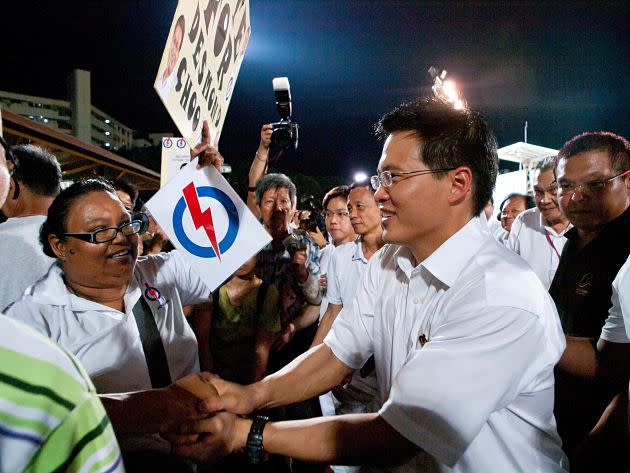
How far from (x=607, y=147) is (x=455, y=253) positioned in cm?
201

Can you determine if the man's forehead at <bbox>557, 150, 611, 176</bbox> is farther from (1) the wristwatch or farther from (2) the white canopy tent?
(2) the white canopy tent

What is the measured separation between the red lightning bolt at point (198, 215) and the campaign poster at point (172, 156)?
198cm

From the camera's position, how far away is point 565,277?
2.97 metres

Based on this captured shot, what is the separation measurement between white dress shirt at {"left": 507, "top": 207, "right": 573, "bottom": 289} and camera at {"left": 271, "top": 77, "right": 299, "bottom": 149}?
8.58 ft

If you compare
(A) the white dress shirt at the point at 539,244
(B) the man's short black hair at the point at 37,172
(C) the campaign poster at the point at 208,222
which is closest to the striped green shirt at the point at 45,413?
(C) the campaign poster at the point at 208,222

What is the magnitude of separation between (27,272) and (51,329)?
3.17 feet

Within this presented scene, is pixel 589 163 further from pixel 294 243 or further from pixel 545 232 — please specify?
pixel 294 243

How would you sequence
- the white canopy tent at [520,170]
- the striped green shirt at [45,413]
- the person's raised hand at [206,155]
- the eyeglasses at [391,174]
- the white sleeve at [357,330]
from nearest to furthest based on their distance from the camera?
the striped green shirt at [45,413] → the eyeglasses at [391,174] → the white sleeve at [357,330] → the person's raised hand at [206,155] → the white canopy tent at [520,170]

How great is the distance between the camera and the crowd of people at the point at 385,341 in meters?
1.29

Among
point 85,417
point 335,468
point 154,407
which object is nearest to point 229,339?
point 335,468

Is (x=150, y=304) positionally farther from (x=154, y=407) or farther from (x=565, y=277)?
(x=565, y=277)

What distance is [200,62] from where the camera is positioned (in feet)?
8.46

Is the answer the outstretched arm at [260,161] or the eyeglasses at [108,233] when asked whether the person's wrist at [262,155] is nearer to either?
the outstretched arm at [260,161]

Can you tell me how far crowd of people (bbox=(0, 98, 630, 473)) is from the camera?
129 centimetres
